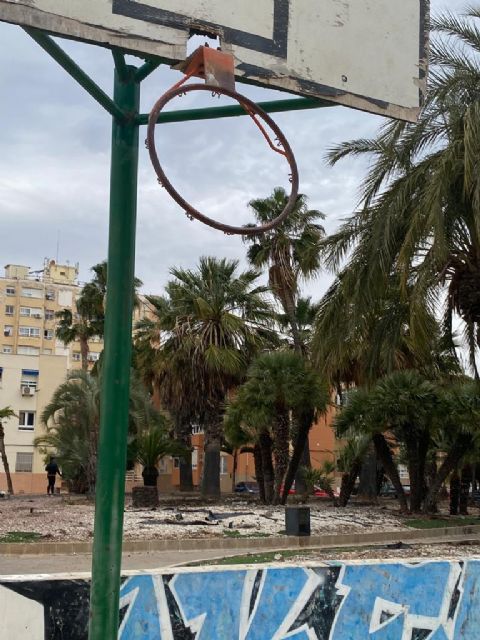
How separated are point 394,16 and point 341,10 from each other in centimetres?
48

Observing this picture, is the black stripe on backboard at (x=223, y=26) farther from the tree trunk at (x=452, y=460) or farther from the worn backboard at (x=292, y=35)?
the tree trunk at (x=452, y=460)

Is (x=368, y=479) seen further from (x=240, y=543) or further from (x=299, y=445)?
(x=240, y=543)

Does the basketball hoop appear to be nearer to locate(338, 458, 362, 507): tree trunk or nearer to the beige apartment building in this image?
locate(338, 458, 362, 507): tree trunk

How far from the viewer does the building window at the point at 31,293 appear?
9988 centimetres

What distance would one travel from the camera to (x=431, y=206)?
49.6 feet

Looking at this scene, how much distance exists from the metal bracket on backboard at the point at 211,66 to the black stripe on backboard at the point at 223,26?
0.11 m

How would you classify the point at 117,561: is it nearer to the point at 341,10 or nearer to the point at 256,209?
the point at 341,10

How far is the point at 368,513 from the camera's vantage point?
76.4ft

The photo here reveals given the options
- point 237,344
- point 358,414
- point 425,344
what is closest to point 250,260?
point 237,344

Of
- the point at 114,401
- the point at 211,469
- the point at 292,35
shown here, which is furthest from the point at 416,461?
the point at 292,35

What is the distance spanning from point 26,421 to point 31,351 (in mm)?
35160

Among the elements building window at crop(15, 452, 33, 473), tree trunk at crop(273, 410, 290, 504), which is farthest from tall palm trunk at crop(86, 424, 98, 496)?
building window at crop(15, 452, 33, 473)

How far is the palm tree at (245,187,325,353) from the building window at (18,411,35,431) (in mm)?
37899

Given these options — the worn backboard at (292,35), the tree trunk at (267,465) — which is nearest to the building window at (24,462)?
the tree trunk at (267,465)
